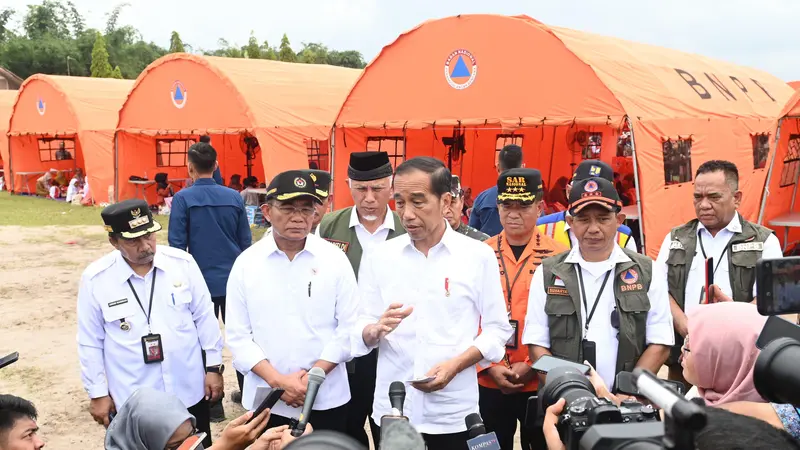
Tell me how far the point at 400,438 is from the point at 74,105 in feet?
67.9

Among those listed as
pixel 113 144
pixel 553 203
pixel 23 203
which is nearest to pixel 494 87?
pixel 553 203

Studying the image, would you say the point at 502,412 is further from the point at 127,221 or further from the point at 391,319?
the point at 127,221

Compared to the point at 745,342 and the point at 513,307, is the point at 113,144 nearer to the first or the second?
the point at 513,307

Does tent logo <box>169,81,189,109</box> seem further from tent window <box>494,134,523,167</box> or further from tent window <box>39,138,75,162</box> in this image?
tent window <box>39,138,75,162</box>

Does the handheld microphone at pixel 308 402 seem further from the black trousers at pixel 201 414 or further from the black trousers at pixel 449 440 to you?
the black trousers at pixel 201 414

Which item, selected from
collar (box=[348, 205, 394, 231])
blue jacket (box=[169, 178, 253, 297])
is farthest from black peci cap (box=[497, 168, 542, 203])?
blue jacket (box=[169, 178, 253, 297])

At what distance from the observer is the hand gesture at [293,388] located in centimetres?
307

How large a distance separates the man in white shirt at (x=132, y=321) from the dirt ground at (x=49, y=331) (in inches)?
59.1

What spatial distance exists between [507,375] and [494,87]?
7.46 metres

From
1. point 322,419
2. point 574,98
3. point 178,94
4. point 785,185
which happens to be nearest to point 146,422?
point 322,419

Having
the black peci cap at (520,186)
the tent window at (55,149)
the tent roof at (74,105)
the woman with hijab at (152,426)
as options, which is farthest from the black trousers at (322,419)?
the tent window at (55,149)

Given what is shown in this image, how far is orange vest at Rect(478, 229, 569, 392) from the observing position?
352 centimetres

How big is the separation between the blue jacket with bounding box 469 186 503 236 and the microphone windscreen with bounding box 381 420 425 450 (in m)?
4.41

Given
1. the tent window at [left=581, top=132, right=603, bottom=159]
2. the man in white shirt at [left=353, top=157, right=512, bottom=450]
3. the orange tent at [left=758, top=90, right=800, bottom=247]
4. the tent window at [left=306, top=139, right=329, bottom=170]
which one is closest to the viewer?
the man in white shirt at [left=353, top=157, right=512, bottom=450]
